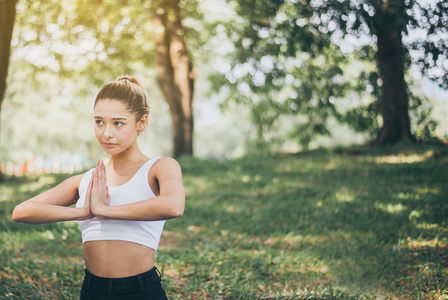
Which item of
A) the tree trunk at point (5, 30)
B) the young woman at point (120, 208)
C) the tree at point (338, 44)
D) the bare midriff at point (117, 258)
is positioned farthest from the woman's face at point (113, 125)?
the tree trunk at point (5, 30)

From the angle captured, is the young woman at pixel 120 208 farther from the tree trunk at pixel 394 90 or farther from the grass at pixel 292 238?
the tree trunk at pixel 394 90

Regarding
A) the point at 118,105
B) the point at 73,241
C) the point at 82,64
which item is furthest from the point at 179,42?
the point at 118,105

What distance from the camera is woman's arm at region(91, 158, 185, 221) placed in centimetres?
221

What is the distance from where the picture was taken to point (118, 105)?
2436 millimetres

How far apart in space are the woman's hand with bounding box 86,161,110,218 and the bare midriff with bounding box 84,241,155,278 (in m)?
A: 0.22

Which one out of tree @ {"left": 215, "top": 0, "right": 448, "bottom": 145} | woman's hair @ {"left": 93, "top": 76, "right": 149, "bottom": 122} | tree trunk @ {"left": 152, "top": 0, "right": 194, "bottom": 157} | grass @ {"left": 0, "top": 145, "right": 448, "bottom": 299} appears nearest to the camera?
woman's hair @ {"left": 93, "top": 76, "right": 149, "bottom": 122}

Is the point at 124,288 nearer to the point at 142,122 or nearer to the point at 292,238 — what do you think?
the point at 142,122

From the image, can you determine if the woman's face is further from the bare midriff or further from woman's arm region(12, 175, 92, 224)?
the bare midriff

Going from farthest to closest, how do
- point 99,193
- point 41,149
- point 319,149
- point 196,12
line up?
point 41,149
point 196,12
point 319,149
point 99,193

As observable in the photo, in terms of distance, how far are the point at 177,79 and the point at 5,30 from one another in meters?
5.94

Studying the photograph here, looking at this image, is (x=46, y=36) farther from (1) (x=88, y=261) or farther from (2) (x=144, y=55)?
(1) (x=88, y=261)

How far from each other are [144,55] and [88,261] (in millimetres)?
17098

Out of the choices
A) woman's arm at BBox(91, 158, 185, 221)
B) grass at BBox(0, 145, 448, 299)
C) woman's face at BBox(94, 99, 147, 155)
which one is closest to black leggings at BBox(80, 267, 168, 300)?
woman's arm at BBox(91, 158, 185, 221)

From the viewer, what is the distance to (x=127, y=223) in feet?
7.75
